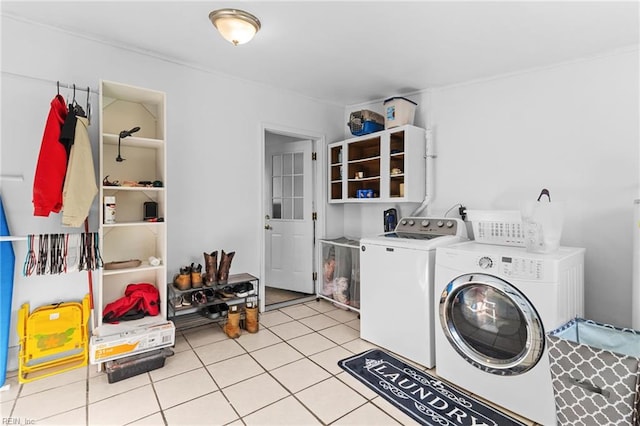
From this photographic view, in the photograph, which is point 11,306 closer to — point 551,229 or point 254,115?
point 254,115

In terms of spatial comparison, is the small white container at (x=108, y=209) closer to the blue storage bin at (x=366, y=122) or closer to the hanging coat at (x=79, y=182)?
the hanging coat at (x=79, y=182)

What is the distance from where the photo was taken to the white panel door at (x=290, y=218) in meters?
4.10

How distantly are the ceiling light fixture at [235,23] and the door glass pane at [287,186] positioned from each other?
Answer: 2287 mm

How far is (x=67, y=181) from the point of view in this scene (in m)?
2.09

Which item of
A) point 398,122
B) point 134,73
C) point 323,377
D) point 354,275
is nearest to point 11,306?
point 134,73

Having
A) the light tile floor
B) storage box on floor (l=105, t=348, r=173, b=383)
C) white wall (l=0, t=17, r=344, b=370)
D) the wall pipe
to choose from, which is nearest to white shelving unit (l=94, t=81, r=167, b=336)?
white wall (l=0, t=17, r=344, b=370)

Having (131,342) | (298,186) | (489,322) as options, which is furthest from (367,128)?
(131,342)

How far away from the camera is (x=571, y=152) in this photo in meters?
2.57

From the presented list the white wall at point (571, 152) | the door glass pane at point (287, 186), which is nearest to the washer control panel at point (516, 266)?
the white wall at point (571, 152)

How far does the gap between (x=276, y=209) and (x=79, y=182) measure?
2588mm

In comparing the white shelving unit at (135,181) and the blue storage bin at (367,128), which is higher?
the blue storage bin at (367,128)

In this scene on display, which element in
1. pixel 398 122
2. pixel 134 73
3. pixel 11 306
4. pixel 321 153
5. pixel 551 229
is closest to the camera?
pixel 551 229

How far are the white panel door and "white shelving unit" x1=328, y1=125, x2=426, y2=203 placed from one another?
1.26 ft

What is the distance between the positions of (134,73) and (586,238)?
390 cm
